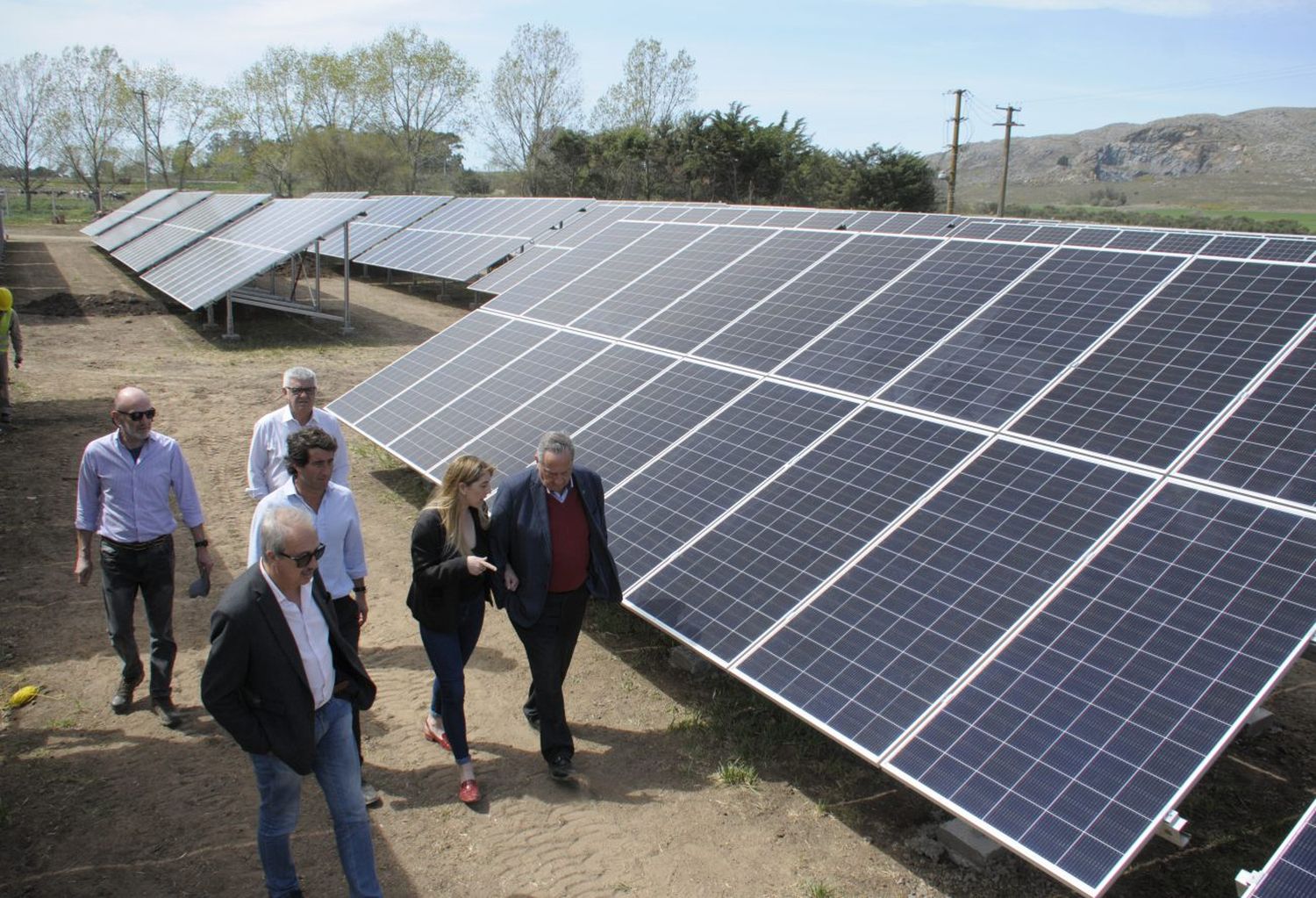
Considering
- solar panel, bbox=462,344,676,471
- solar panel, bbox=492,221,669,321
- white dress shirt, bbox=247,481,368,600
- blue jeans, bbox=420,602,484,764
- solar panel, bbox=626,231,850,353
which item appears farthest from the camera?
solar panel, bbox=492,221,669,321

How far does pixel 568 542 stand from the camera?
5.53 m

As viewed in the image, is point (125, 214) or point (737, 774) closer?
point (737, 774)

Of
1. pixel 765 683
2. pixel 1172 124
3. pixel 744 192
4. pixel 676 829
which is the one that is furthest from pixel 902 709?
pixel 1172 124

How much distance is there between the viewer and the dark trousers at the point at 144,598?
598 cm

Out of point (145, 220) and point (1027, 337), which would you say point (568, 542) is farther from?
point (145, 220)

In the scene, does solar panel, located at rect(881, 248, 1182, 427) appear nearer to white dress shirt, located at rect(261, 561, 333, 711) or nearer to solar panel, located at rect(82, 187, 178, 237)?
white dress shirt, located at rect(261, 561, 333, 711)

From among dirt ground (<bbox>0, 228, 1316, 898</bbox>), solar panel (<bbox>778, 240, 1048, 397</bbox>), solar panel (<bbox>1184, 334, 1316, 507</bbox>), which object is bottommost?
dirt ground (<bbox>0, 228, 1316, 898</bbox>)

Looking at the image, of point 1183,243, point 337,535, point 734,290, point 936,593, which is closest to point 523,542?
point 337,535

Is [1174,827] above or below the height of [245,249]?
below

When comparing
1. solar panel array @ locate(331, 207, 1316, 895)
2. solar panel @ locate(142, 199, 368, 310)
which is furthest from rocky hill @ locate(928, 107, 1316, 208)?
solar panel array @ locate(331, 207, 1316, 895)

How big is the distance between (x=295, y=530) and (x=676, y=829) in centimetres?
294

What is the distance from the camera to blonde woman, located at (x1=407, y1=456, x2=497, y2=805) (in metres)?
5.16

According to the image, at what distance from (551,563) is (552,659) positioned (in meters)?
0.65

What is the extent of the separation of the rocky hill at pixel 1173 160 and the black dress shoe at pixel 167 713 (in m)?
117
